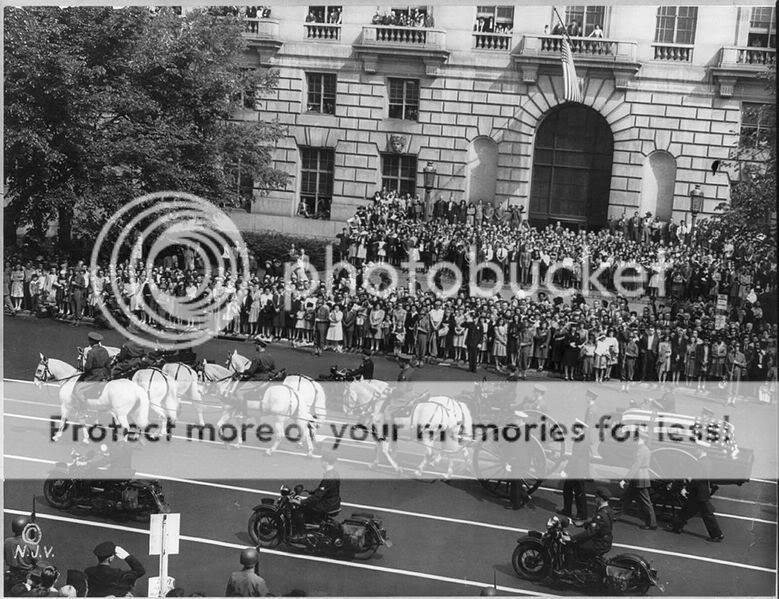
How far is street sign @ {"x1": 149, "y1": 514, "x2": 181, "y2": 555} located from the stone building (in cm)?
555

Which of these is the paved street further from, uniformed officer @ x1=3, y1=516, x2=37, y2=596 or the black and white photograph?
uniformed officer @ x1=3, y1=516, x2=37, y2=596

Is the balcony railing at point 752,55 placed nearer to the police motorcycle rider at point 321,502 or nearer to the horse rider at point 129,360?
the police motorcycle rider at point 321,502

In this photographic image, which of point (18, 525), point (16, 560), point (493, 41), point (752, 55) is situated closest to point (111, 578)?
point (18, 525)

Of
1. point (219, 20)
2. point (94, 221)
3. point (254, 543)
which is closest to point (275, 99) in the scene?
point (219, 20)

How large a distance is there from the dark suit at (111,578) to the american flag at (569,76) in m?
9.67

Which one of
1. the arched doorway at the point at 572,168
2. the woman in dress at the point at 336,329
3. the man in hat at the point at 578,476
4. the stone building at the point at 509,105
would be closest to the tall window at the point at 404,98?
the stone building at the point at 509,105

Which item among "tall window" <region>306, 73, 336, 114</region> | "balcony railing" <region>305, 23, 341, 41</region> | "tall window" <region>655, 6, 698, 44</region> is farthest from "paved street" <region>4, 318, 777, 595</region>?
"tall window" <region>655, 6, 698, 44</region>

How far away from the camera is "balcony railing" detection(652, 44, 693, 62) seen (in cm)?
1609

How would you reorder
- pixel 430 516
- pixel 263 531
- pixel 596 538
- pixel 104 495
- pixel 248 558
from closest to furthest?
1. pixel 248 558
2. pixel 596 538
3. pixel 263 531
4. pixel 104 495
5. pixel 430 516

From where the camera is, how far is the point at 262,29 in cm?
1695

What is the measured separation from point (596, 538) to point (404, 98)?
25.1ft

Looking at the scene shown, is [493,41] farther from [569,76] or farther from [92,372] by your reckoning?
[92,372]

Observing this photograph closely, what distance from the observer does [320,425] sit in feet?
54.0

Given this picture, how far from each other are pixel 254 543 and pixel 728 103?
32.5 feet
